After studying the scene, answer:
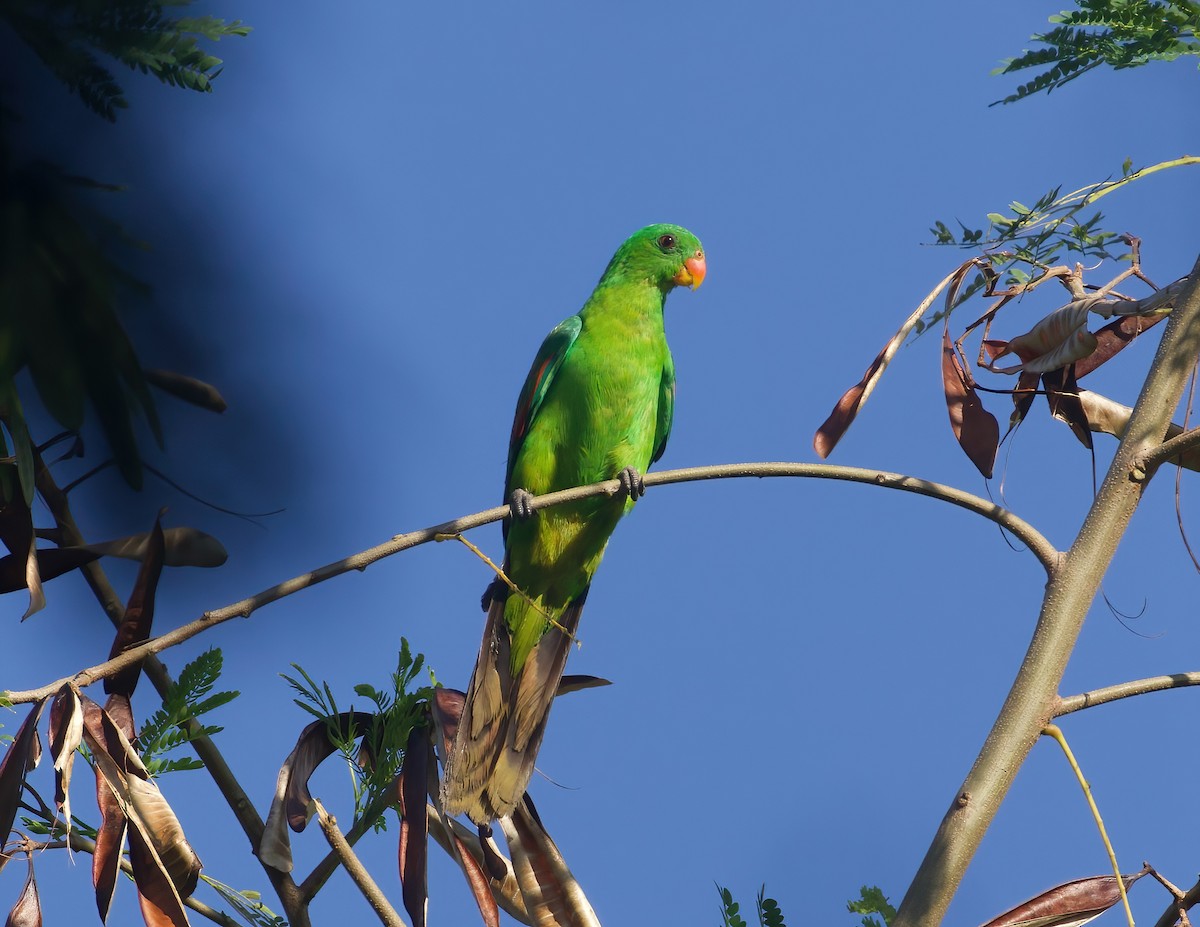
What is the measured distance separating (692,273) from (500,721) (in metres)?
2.19

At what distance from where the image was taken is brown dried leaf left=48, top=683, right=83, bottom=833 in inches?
82.4

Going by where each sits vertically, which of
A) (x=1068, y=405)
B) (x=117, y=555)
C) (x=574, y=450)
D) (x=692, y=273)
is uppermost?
(x=692, y=273)

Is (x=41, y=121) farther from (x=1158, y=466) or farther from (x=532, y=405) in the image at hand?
(x=532, y=405)

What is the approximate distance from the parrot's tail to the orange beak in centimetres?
136

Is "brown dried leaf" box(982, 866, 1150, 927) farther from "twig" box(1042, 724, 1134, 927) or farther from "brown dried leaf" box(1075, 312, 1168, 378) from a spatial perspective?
"brown dried leaf" box(1075, 312, 1168, 378)

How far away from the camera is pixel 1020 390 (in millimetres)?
2604

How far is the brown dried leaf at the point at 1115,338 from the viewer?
8.69 ft

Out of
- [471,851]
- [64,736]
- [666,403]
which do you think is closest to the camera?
[64,736]

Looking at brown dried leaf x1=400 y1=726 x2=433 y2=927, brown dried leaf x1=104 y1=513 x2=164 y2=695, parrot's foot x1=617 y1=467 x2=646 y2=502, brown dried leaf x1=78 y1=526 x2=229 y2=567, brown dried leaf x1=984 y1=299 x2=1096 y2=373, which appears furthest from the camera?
parrot's foot x1=617 y1=467 x2=646 y2=502

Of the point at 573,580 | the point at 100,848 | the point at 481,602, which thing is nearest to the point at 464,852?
the point at 100,848

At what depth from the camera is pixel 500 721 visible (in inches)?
129

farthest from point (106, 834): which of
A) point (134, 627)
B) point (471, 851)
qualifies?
point (471, 851)

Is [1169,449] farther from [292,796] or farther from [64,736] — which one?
[64,736]

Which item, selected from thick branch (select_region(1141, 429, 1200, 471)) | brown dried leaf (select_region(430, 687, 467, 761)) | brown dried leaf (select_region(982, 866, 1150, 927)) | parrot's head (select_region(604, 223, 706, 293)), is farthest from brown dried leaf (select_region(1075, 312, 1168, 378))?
parrot's head (select_region(604, 223, 706, 293))
